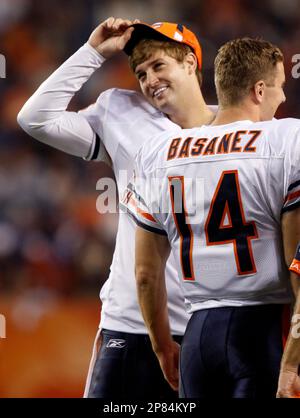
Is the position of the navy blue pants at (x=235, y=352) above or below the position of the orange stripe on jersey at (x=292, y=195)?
below

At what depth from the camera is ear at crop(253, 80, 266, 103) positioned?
2246 mm

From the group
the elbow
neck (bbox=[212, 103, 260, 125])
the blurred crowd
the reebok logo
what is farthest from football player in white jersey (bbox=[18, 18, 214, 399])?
the blurred crowd

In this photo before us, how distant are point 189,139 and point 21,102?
4.18m

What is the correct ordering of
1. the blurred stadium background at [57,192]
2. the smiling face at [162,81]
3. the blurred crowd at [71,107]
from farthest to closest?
1. the blurred crowd at [71,107]
2. the blurred stadium background at [57,192]
3. the smiling face at [162,81]

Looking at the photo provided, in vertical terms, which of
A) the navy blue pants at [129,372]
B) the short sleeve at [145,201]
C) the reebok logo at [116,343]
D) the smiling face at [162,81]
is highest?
the smiling face at [162,81]

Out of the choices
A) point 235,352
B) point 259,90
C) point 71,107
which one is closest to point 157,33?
point 259,90

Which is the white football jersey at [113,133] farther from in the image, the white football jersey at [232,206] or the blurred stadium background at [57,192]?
the blurred stadium background at [57,192]

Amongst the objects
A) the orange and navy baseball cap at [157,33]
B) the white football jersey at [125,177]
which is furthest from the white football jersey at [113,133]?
the orange and navy baseball cap at [157,33]

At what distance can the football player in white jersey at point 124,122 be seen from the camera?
2.67 m

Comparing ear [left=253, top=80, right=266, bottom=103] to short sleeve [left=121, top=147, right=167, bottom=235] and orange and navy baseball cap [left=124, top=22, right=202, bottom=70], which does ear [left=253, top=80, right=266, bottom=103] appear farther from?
orange and navy baseball cap [left=124, top=22, right=202, bottom=70]

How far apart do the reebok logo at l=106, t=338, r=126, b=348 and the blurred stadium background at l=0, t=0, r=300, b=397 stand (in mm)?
2029

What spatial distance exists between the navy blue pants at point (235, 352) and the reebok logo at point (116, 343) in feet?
1.76

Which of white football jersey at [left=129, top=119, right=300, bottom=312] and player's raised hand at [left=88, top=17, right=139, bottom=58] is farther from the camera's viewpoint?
player's raised hand at [left=88, top=17, right=139, bottom=58]

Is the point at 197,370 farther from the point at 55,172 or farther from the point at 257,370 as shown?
the point at 55,172
